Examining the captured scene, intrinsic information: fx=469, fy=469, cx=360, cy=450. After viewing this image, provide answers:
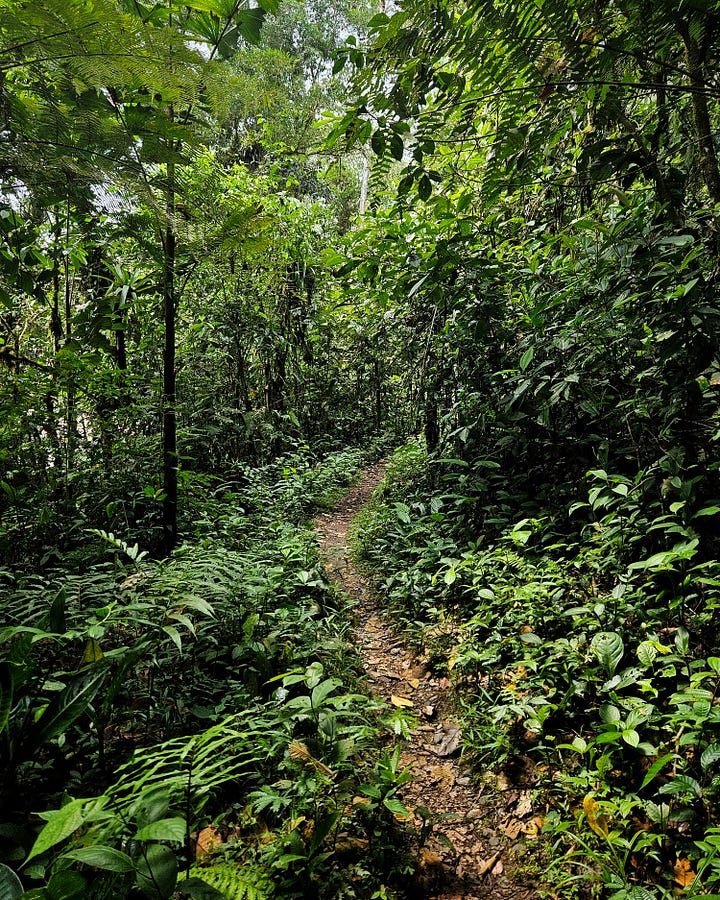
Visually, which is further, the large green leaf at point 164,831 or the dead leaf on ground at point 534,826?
the dead leaf on ground at point 534,826

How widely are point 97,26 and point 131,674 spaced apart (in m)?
3.03

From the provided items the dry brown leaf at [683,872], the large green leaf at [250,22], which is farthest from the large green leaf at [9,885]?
the large green leaf at [250,22]

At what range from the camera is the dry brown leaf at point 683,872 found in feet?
5.67

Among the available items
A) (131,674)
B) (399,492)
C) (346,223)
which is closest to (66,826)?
(131,674)

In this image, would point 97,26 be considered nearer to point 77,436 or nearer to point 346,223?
point 77,436

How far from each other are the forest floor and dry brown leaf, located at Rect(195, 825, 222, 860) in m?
0.85

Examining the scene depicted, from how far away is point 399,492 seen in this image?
21.7ft

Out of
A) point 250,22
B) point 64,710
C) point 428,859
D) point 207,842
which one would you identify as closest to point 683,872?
point 428,859

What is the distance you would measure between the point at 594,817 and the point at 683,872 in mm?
320

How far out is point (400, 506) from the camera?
5.33 meters

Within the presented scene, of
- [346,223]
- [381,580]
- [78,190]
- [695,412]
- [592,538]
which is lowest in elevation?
[381,580]

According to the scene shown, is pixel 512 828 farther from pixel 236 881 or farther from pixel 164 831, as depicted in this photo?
pixel 164 831

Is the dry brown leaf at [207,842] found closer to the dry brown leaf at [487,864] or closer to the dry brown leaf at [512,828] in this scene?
the dry brown leaf at [487,864]

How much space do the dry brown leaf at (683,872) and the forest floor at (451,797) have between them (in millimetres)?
550
